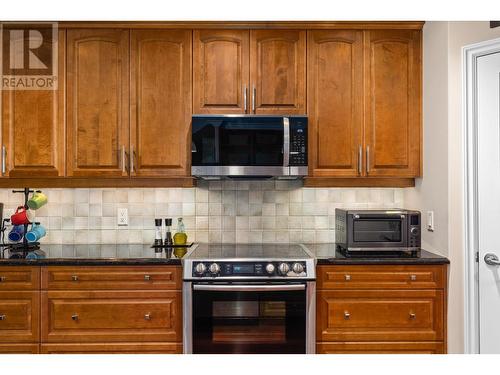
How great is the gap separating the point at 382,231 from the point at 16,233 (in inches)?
91.1

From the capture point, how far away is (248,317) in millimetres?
2506

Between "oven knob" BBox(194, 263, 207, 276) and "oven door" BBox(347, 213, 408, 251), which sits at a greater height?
"oven door" BBox(347, 213, 408, 251)

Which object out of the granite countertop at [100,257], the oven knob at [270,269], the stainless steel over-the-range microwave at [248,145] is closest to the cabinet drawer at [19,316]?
the granite countertop at [100,257]

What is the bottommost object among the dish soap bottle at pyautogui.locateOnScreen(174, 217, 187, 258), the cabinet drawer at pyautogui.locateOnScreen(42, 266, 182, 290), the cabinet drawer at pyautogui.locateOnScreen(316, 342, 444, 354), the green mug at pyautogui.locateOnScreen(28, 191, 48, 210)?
the cabinet drawer at pyautogui.locateOnScreen(316, 342, 444, 354)

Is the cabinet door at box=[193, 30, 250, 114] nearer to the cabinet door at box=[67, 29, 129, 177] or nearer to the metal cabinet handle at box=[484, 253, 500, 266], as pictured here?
the cabinet door at box=[67, 29, 129, 177]

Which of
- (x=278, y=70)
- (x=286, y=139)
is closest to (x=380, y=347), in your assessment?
(x=286, y=139)

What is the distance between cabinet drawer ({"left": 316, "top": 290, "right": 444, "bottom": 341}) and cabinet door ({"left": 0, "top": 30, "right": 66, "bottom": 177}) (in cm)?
184

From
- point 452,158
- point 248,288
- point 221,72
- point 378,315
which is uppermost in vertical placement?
point 221,72

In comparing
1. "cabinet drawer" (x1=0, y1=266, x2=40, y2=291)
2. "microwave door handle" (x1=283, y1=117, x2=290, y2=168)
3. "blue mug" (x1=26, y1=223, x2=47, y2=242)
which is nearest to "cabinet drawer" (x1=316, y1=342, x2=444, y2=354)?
"microwave door handle" (x1=283, y1=117, x2=290, y2=168)

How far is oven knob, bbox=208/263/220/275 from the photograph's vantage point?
2504mm

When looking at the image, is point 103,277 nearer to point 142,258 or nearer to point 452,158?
point 142,258

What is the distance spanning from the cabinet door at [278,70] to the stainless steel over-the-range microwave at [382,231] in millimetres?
766

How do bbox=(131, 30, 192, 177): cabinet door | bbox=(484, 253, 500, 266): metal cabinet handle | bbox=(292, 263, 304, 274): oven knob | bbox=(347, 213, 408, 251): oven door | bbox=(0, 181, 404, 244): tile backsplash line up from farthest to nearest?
bbox=(0, 181, 404, 244): tile backsplash
bbox=(131, 30, 192, 177): cabinet door
bbox=(347, 213, 408, 251): oven door
bbox=(292, 263, 304, 274): oven knob
bbox=(484, 253, 500, 266): metal cabinet handle

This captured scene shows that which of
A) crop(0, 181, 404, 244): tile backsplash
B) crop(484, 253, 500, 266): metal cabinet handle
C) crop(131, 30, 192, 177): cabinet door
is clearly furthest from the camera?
crop(0, 181, 404, 244): tile backsplash
